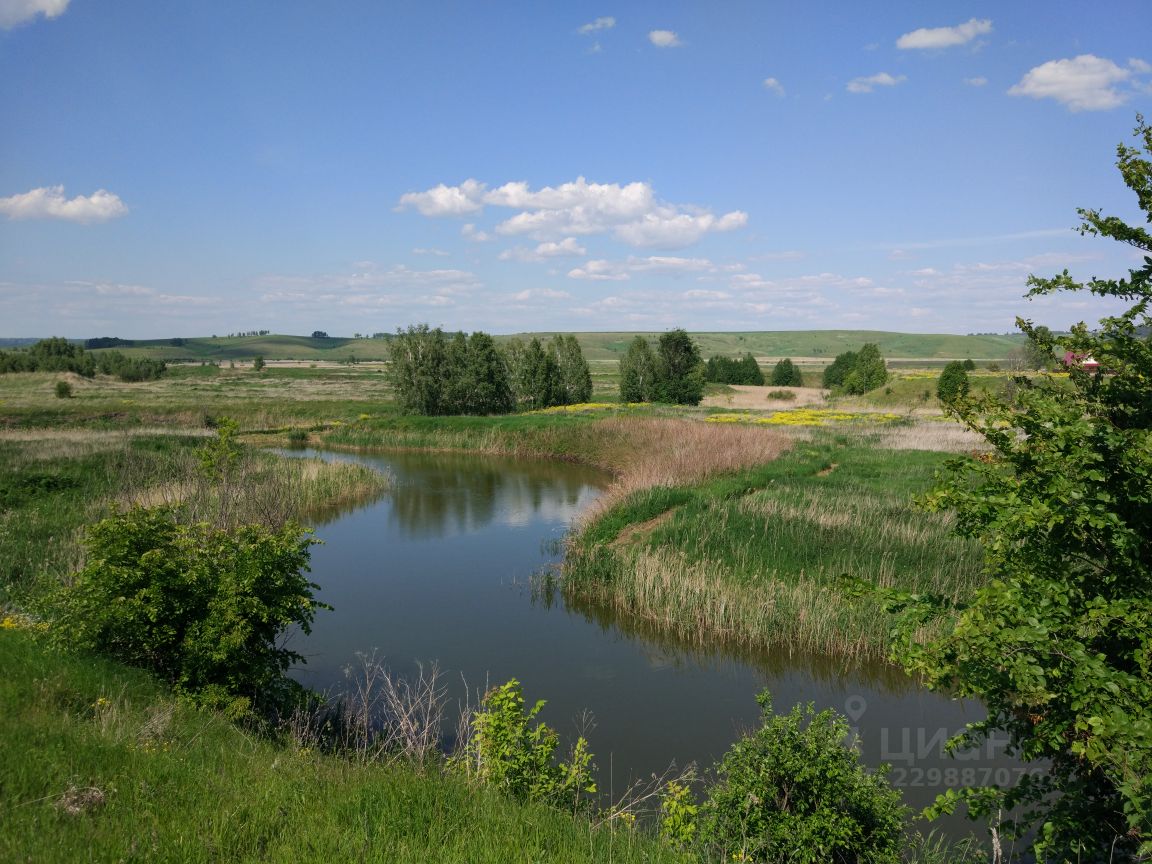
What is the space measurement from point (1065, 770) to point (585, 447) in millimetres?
28850

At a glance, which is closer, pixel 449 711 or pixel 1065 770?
pixel 1065 770

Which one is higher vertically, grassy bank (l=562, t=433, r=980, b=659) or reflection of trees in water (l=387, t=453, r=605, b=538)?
grassy bank (l=562, t=433, r=980, b=659)

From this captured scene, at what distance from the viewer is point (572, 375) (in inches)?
2092

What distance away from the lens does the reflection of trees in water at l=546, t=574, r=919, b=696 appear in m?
9.59

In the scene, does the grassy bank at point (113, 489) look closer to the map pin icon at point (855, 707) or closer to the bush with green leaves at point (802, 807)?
the bush with green leaves at point (802, 807)

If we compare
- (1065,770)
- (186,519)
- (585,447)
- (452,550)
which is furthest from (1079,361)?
(585,447)

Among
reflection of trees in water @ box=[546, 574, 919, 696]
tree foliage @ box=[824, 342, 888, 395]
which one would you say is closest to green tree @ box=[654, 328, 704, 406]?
tree foliage @ box=[824, 342, 888, 395]

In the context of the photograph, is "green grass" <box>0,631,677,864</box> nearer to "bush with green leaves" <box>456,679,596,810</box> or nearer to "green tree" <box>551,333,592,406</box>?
"bush with green leaves" <box>456,679,596,810</box>

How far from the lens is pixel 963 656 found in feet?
12.2

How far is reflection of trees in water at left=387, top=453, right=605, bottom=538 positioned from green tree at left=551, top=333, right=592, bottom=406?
1884cm

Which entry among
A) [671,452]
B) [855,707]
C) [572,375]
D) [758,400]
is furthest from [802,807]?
[758,400]

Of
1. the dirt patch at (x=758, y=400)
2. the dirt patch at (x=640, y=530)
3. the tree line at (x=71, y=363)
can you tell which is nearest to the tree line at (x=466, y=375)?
the dirt patch at (x=758, y=400)

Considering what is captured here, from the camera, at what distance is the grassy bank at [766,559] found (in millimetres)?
10469

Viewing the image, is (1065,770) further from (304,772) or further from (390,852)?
(304,772)
